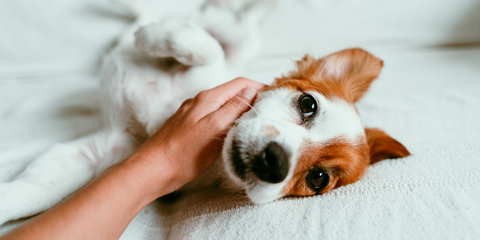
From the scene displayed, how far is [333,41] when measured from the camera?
2400 mm

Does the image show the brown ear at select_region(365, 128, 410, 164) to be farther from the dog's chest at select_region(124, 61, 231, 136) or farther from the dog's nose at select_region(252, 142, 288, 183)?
the dog's chest at select_region(124, 61, 231, 136)

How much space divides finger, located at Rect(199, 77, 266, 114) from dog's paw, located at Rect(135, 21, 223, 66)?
0.35m

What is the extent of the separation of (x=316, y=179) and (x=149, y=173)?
0.76 metres

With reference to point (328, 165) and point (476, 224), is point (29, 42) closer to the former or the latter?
point (328, 165)

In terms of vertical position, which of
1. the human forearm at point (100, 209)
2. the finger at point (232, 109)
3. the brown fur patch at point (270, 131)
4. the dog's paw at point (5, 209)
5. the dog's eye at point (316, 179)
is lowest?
the dog's eye at point (316, 179)

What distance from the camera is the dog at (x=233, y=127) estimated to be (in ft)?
3.70

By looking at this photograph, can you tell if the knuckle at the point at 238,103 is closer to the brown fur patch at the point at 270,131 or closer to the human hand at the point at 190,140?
the human hand at the point at 190,140

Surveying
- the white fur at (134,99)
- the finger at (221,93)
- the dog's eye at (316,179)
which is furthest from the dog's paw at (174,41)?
the dog's eye at (316,179)

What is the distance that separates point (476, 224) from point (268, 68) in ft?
5.89

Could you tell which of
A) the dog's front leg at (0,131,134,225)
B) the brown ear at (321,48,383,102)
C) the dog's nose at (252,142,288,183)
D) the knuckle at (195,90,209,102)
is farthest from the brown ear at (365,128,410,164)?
the dog's front leg at (0,131,134,225)

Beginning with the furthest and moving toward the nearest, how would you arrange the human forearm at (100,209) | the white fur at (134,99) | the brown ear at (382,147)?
the brown ear at (382,147) → the white fur at (134,99) → the human forearm at (100,209)

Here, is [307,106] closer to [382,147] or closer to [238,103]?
[238,103]

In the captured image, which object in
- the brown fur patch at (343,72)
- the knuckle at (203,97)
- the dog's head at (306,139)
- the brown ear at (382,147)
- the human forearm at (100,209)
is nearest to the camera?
the human forearm at (100,209)

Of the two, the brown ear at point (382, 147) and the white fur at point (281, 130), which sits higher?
the white fur at point (281, 130)
